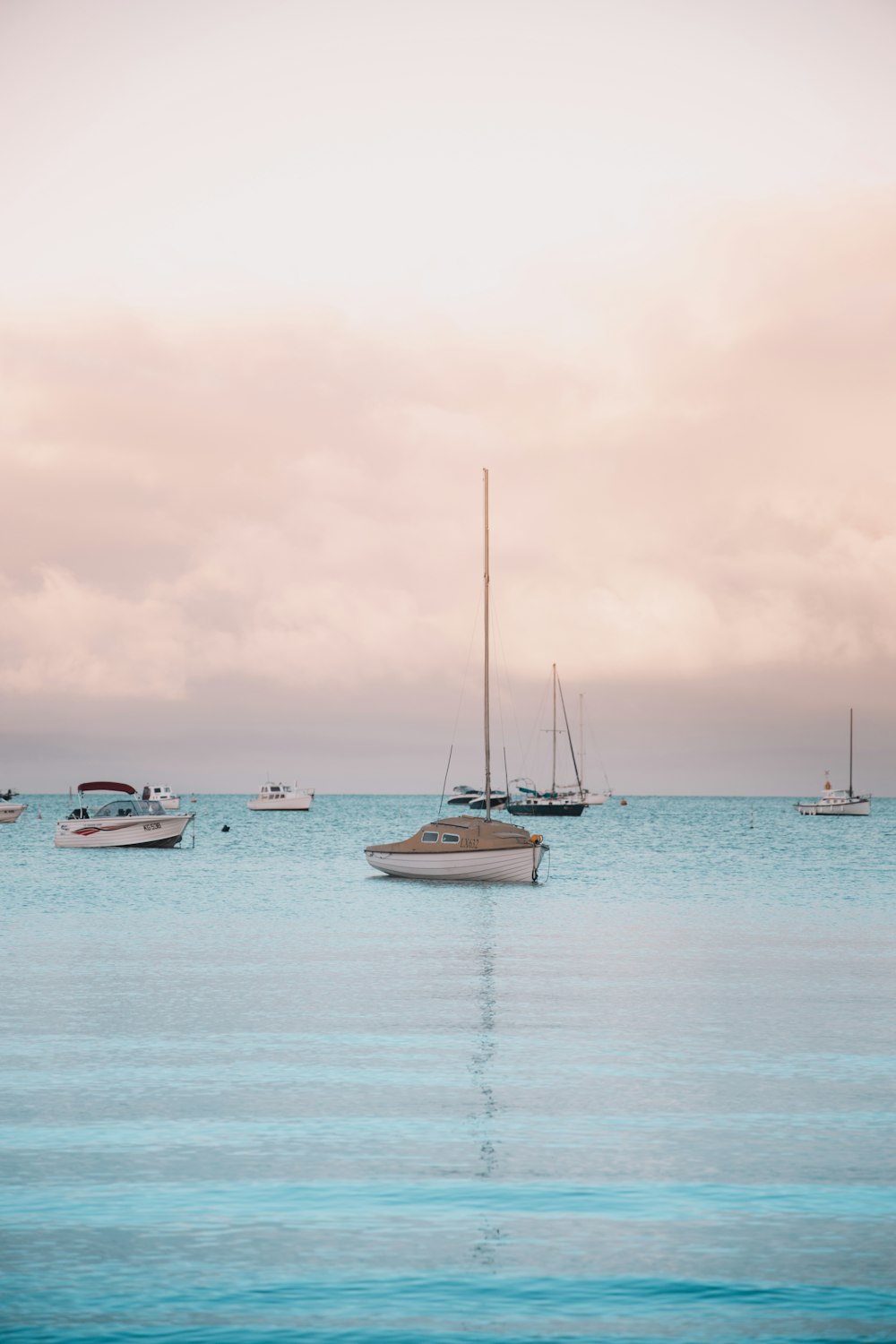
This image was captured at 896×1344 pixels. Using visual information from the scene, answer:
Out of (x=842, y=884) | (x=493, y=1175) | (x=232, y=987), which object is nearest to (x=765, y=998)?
(x=232, y=987)

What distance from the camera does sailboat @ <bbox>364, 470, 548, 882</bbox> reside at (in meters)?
59.7

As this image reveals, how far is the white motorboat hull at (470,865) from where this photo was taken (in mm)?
59625

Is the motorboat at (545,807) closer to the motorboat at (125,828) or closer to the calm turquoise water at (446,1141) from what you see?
the motorboat at (125,828)

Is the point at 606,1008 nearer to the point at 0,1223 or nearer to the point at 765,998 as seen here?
the point at 765,998

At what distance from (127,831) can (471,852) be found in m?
38.4

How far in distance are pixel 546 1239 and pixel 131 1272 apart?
3749 millimetres

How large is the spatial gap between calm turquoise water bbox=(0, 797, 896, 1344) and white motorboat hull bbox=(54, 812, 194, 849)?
5109 centimetres

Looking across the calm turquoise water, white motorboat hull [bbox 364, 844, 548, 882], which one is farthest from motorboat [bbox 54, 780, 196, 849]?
the calm turquoise water

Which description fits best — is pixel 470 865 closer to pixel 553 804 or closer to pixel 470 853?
pixel 470 853

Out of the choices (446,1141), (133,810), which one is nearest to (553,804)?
(133,810)

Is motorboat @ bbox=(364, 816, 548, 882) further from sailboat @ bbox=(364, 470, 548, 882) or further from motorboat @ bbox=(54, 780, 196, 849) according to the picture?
motorboat @ bbox=(54, 780, 196, 849)

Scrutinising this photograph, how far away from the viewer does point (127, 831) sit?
90.4 metres

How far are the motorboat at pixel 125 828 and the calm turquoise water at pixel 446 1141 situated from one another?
51.2m

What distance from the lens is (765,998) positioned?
28.4m
